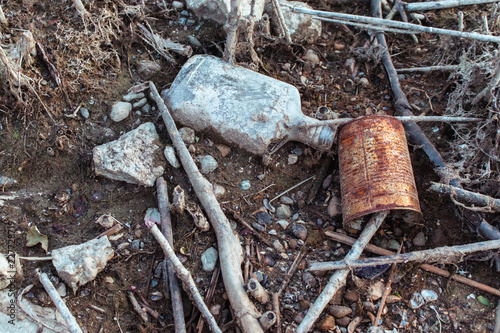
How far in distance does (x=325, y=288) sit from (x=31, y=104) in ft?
9.00

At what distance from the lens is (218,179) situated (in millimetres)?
3225

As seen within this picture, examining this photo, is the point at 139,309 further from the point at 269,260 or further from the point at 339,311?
the point at 339,311

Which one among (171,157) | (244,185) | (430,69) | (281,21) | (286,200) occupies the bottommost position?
(286,200)

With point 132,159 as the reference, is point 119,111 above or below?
above

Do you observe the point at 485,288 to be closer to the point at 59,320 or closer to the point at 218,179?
the point at 218,179

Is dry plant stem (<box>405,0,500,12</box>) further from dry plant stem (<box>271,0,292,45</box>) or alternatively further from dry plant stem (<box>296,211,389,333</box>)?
dry plant stem (<box>296,211,389,333</box>)

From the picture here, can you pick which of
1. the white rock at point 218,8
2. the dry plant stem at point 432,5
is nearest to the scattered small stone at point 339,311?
the white rock at point 218,8

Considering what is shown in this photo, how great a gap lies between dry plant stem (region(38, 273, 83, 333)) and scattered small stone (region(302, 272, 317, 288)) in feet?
5.14

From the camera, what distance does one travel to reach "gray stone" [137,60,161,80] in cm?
362

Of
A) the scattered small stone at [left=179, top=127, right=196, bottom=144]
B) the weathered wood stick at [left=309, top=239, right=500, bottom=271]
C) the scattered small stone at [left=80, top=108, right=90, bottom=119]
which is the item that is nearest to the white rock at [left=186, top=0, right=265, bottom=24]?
the scattered small stone at [left=179, top=127, right=196, bottom=144]

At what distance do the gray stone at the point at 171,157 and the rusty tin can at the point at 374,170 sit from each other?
1.40 metres

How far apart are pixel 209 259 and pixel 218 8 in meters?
2.48

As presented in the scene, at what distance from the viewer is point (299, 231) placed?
3.09 metres

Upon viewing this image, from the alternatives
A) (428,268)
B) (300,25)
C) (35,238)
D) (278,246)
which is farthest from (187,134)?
(428,268)
